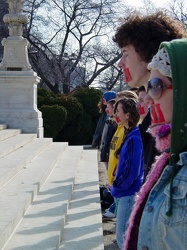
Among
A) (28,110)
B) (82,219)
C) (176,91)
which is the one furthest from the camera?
(28,110)

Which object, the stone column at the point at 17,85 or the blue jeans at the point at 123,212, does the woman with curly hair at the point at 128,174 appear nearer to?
the blue jeans at the point at 123,212

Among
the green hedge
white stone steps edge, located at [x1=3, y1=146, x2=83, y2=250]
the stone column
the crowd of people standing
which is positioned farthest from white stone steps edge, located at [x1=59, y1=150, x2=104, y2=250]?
the green hedge

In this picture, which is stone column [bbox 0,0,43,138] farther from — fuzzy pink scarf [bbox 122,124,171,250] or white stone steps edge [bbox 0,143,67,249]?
fuzzy pink scarf [bbox 122,124,171,250]

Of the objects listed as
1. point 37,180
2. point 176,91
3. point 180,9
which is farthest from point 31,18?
point 176,91

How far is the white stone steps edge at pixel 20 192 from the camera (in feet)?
14.0

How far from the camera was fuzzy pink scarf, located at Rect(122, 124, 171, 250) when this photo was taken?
1.66m

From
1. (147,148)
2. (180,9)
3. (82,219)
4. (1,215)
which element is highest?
(180,9)

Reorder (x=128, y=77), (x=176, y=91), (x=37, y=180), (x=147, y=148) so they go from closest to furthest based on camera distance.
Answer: (x=176, y=91) → (x=128, y=77) → (x=147, y=148) → (x=37, y=180)

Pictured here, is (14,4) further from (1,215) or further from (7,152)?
(1,215)

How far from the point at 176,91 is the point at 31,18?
94.9 feet

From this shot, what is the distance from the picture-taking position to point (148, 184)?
1668 millimetres

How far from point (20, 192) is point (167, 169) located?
419 cm

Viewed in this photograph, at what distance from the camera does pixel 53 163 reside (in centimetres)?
826

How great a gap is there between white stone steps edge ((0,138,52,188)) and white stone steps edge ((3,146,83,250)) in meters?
0.46
